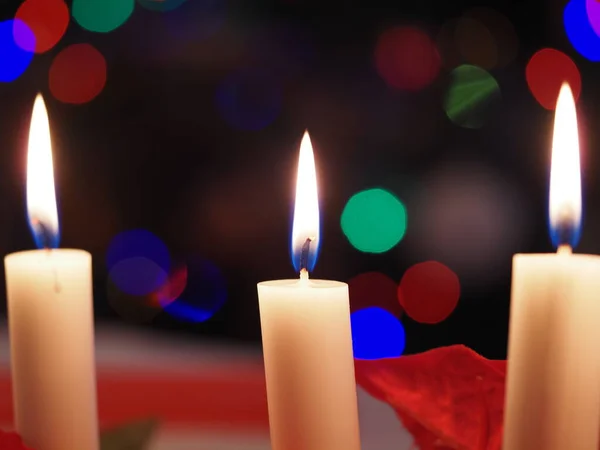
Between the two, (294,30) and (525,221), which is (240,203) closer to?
(294,30)

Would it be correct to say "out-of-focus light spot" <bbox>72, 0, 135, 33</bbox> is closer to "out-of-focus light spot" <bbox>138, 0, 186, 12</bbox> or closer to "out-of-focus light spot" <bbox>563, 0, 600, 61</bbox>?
"out-of-focus light spot" <bbox>138, 0, 186, 12</bbox>

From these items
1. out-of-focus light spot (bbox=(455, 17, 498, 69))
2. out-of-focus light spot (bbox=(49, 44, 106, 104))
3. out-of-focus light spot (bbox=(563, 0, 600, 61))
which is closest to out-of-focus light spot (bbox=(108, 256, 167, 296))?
out-of-focus light spot (bbox=(49, 44, 106, 104))

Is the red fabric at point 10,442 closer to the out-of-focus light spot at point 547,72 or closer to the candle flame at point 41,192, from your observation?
the candle flame at point 41,192

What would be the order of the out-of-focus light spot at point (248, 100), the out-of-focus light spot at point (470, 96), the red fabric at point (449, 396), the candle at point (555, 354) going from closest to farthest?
the candle at point (555, 354) → the red fabric at point (449, 396) → the out-of-focus light spot at point (470, 96) → the out-of-focus light spot at point (248, 100)

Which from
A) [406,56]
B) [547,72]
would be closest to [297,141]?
[406,56]

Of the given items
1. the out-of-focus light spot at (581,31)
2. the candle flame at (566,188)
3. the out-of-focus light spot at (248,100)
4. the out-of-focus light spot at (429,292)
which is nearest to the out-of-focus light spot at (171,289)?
the out-of-focus light spot at (248,100)
